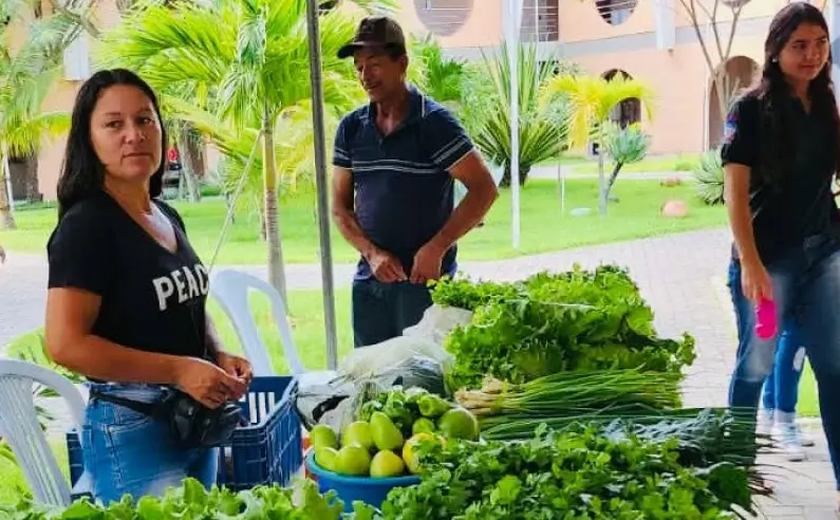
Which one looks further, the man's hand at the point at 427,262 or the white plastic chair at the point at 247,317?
the white plastic chair at the point at 247,317

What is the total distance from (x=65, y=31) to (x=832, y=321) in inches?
260

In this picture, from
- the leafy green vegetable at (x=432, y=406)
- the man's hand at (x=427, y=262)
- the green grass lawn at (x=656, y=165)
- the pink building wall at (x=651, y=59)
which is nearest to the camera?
the leafy green vegetable at (x=432, y=406)

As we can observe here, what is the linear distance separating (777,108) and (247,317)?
185cm

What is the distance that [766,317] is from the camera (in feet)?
9.16

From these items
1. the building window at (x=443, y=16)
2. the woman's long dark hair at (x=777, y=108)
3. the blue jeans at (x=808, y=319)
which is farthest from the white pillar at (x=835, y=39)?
the building window at (x=443, y=16)

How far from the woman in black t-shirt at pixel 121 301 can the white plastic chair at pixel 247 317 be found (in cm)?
124

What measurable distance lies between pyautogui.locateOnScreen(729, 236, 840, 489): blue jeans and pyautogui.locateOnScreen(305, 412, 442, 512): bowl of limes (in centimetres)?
164

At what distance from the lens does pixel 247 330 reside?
3.19 meters

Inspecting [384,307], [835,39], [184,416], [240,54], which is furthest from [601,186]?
[184,416]

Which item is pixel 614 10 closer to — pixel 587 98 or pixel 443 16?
pixel 443 16

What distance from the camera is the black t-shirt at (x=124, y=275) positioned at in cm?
175

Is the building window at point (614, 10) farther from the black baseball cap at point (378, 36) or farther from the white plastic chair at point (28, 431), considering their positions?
the white plastic chair at point (28, 431)

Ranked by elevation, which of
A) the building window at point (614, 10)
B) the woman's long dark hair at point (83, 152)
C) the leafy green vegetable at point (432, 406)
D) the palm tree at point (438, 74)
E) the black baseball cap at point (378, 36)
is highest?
the building window at point (614, 10)

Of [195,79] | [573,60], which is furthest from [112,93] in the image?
[573,60]
